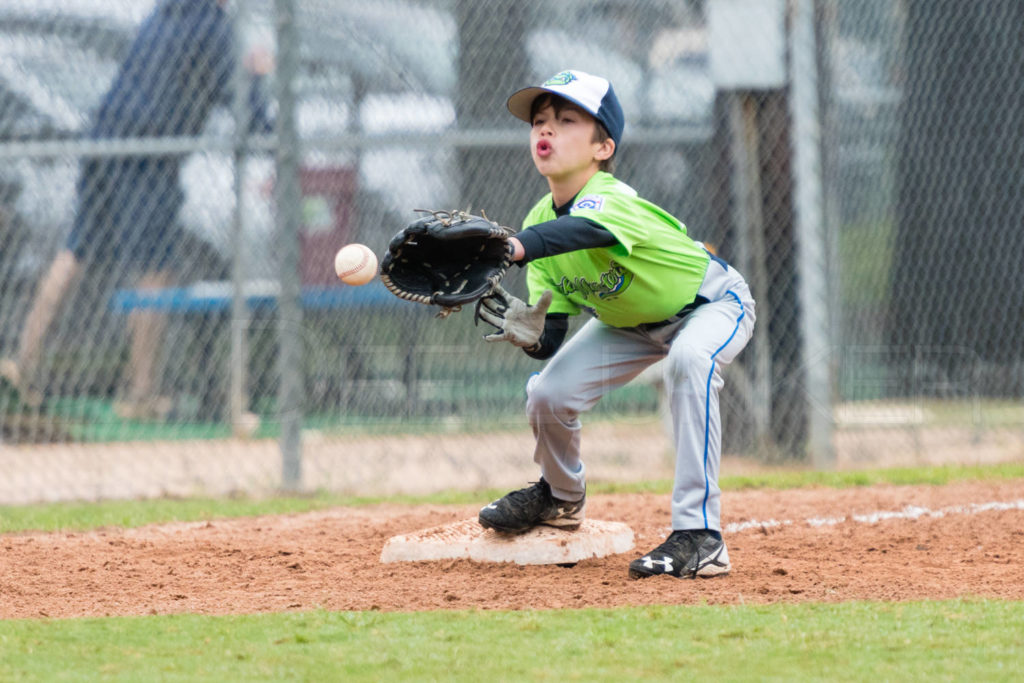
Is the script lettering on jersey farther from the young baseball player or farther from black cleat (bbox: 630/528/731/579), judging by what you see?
black cleat (bbox: 630/528/731/579)

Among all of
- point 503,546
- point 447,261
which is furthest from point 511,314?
point 503,546

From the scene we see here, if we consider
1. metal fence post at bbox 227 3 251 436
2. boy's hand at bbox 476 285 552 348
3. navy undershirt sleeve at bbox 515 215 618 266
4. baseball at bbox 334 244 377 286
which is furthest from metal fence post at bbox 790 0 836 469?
baseball at bbox 334 244 377 286

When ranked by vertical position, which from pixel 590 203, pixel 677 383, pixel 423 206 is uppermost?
pixel 423 206

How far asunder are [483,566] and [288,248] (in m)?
2.76

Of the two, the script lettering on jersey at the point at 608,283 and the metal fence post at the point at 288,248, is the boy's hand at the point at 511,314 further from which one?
the metal fence post at the point at 288,248

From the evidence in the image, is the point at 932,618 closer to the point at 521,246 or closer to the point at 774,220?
the point at 521,246

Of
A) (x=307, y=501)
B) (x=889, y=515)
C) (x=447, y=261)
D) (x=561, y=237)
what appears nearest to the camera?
(x=561, y=237)

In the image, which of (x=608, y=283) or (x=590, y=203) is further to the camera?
(x=608, y=283)

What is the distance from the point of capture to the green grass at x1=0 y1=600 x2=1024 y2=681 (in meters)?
2.46

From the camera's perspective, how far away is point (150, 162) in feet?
20.5

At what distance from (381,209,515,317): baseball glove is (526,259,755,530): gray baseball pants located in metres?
0.68

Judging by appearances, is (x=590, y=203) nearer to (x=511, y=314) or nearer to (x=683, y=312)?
(x=511, y=314)

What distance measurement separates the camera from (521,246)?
3.34 metres

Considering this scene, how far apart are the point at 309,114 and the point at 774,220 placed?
2.73 metres
